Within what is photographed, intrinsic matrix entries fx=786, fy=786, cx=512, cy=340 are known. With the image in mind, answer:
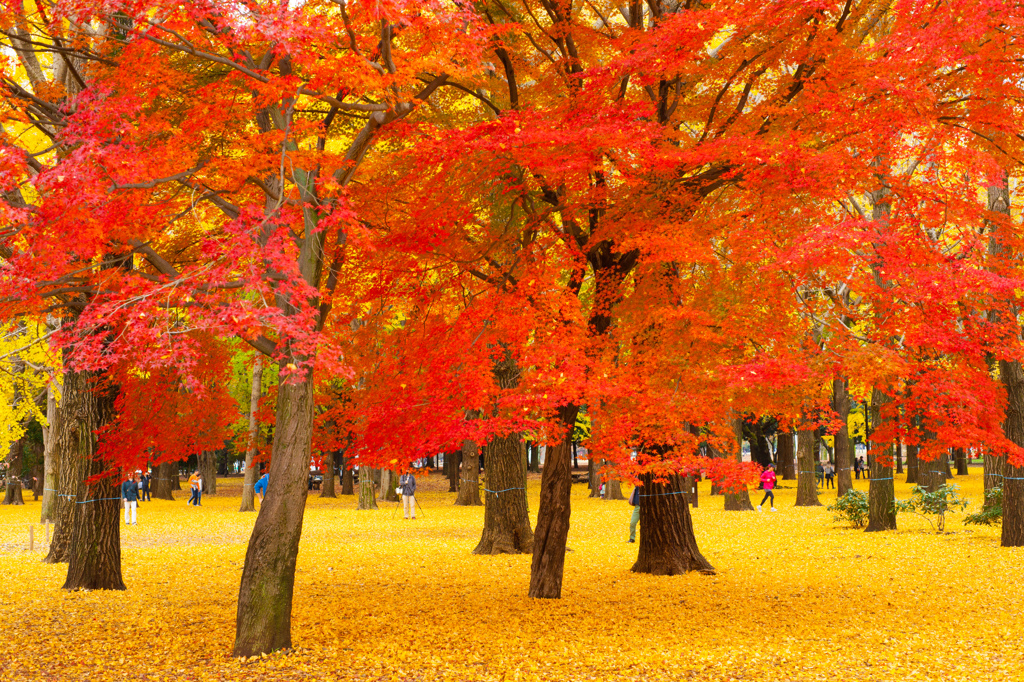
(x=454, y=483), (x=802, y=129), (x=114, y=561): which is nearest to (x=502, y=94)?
(x=802, y=129)

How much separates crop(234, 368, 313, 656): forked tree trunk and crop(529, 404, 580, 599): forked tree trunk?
378 centimetres

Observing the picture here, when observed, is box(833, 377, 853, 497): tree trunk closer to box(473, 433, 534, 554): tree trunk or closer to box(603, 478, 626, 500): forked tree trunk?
box(603, 478, 626, 500): forked tree trunk

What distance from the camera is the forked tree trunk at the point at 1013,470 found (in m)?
14.8

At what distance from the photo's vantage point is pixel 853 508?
20000mm

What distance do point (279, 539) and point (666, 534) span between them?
724 centimetres

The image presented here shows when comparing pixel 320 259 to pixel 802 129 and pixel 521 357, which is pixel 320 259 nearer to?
pixel 521 357

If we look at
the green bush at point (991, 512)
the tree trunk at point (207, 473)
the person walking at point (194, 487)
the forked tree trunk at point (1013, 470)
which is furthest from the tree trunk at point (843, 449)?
the tree trunk at point (207, 473)

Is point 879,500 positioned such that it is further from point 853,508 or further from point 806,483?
point 806,483

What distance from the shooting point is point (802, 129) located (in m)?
10.3

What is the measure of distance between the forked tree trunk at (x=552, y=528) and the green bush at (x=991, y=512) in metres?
12.5

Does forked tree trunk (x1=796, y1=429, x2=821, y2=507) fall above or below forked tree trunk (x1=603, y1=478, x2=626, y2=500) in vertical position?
above

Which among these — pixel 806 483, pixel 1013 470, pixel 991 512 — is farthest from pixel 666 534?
pixel 806 483

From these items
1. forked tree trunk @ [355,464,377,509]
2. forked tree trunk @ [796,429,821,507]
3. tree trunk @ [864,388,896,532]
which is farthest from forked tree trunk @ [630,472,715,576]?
forked tree trunk @ [355,464,377,509]

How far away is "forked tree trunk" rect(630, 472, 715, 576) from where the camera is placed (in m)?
13.4
